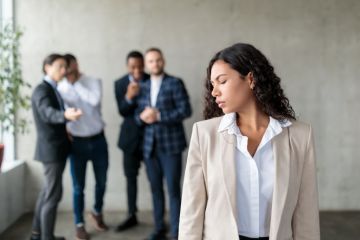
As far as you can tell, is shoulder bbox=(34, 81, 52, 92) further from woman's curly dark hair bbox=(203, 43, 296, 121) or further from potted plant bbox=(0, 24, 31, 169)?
woman's curly dark hair bbox=(203, 43, 296, 121)

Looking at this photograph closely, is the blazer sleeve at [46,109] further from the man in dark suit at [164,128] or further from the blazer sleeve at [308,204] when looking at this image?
the blazer sleeve at [308,204]

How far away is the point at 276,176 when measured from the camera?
51.7 inches

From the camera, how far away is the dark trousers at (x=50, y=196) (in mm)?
3180

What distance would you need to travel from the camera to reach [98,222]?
383 centimetres

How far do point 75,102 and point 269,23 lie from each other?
2.09 metres

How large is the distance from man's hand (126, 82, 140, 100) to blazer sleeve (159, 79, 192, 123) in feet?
1.17

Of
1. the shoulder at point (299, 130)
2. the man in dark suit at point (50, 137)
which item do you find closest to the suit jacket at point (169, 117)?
the man in dark suit at point (50, 137)

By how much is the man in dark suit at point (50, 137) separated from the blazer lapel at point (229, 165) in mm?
1933

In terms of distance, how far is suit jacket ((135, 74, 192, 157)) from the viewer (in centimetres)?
334

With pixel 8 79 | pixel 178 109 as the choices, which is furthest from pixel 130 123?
pixel 8 79

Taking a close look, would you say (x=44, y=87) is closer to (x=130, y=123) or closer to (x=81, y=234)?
(x=130, y=123)

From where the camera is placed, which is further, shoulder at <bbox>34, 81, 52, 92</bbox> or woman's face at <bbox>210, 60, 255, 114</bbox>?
shoulder at <bbox>34, 81, 52, 92</bbox>

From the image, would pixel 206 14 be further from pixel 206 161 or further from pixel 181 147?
pixel 206 161

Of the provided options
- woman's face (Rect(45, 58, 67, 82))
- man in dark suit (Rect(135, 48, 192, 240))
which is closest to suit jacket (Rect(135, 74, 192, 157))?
man in dark suit (Rect(135, 48, 192, 240))
